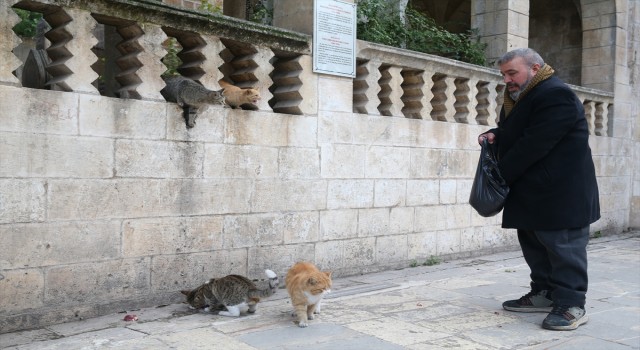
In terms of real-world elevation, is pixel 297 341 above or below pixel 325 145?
below

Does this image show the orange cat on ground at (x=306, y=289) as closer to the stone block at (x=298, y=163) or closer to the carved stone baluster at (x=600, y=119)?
the stone block at (x=298, y=163)

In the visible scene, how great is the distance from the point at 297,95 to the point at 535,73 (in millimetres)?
2347

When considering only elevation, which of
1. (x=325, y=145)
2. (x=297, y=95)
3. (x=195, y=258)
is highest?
(x=297, y=95)

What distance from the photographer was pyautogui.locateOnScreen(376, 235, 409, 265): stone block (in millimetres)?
7230

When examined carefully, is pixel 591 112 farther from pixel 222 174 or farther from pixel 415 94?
pixel 222 174

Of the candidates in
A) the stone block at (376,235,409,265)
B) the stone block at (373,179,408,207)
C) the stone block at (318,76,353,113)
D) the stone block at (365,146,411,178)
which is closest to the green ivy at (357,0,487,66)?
the stone block at (318,76,353,113)

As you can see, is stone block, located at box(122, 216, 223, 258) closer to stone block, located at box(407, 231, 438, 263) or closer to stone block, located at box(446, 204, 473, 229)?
stone block, located at box(407, 231, 438, 263)

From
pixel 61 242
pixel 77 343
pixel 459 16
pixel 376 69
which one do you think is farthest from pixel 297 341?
pixel 459 16

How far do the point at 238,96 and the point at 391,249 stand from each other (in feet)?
8.97

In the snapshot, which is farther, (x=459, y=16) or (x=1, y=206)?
(x=459, y=16)

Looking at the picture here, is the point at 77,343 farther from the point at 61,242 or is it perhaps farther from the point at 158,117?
the point at 158,117

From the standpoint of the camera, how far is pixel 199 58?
224 inches

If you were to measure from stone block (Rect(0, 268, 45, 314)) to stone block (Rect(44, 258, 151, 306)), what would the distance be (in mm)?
58

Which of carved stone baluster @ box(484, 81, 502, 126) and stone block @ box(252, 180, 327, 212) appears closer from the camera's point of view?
stone block @ box(252, 180, 327, 212)
